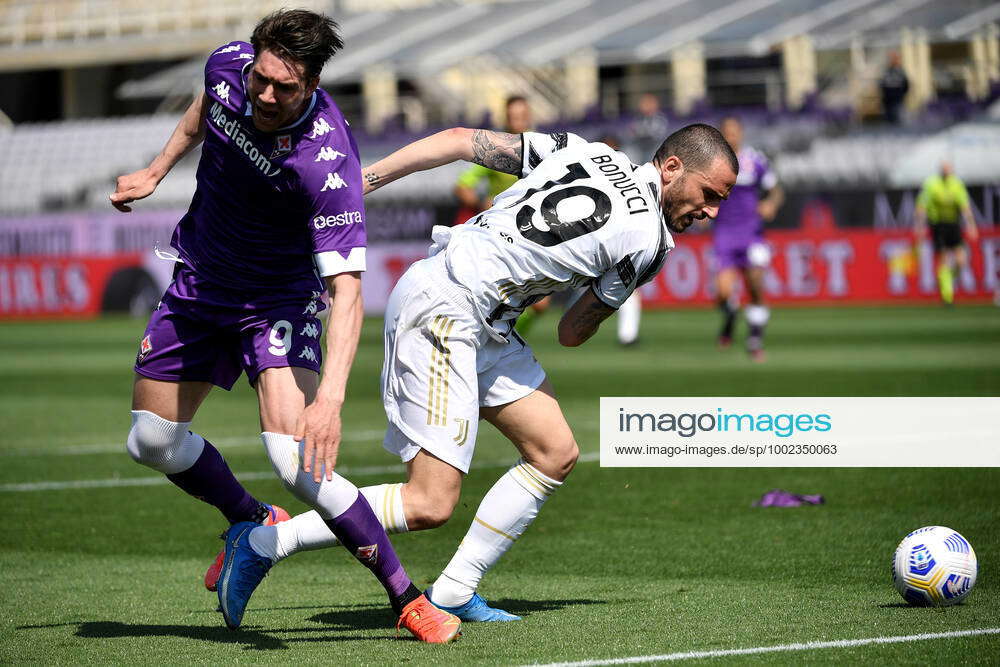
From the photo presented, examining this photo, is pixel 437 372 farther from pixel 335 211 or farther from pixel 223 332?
pixel 223 332

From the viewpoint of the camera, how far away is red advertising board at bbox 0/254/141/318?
30.5 m

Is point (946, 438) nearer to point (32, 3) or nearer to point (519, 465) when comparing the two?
point (519, 465)

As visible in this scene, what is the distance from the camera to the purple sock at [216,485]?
19.4 feet

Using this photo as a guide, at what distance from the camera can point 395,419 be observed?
17.5 ft

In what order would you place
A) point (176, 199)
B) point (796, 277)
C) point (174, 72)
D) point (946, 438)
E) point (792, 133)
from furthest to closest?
point (174, 72) → point (176, 199) → point (792, 133) → point (796, 277) → point (946, 438)

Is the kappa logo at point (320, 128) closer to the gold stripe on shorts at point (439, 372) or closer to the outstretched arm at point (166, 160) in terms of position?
the outstretched arm at point (166, 160)

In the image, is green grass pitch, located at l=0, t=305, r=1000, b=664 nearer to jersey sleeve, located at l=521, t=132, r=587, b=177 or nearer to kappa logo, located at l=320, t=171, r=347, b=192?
kappa logo, located at l=320, t=171, r=347, b=192

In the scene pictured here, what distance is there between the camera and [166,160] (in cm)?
556

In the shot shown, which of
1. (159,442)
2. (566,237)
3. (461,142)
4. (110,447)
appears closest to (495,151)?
(461,142)

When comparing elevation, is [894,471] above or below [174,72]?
below

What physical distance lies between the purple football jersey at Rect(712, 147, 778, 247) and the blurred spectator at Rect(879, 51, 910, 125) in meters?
12.0

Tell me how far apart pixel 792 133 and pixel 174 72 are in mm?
18915


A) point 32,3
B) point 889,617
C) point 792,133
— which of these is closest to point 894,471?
point 889,617

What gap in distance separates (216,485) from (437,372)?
1224 millimetres
